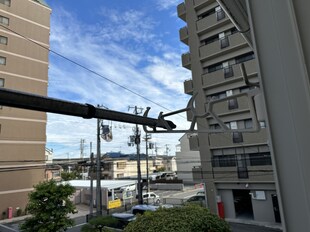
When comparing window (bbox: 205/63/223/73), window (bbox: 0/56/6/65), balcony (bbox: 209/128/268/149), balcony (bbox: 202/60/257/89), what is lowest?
balcony (bbox: 209/128/268/149)

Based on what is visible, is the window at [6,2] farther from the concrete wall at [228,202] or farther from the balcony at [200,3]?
the concrete wall at [228,202]

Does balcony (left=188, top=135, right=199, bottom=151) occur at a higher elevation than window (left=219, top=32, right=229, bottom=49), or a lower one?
lower

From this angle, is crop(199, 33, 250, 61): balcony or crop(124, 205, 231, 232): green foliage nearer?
crop(124, 205, 231, 232): green foliage

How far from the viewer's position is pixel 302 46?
0.68 m

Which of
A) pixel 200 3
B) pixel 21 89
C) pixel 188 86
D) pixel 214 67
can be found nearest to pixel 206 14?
pixel 200 3

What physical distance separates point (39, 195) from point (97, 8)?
27.4 ft

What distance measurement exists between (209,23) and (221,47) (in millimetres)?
1817

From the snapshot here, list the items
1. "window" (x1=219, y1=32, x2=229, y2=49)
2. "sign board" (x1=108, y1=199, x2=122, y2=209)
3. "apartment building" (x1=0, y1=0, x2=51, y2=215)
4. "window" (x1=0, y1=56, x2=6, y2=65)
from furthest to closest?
"sign board" (x1=108, y1=199, x2=122, y2=209), "window" (x1=0, y1=56, x2=6, y2=65), "apartment building" (x1=0, y1=0, x2=51, y2=215), "window" (x1=219, y1=32, x2=229, y2=49)

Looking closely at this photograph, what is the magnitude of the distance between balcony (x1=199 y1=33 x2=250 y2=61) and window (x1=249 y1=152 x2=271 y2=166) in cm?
585

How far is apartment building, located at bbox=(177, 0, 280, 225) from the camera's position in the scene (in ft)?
39.8

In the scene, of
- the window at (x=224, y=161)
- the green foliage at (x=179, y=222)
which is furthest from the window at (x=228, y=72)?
the green foliage at (x=179, y=222)

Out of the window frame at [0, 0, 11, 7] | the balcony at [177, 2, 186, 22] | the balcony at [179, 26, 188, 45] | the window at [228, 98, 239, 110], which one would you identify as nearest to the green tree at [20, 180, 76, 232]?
the window at [228, 98, 239, 110]

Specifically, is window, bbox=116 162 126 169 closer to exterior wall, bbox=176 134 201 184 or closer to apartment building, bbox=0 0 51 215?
exterior wall, bbox=176 134 201 184

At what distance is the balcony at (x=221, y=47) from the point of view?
42.7ft
